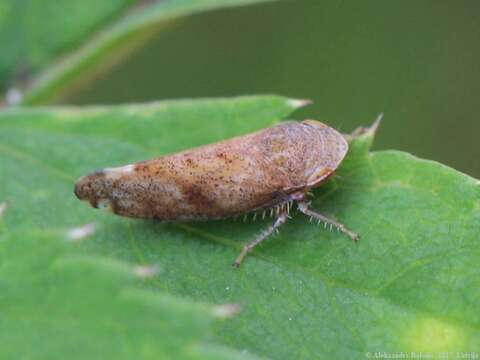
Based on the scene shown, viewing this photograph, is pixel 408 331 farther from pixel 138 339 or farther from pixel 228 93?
pixel 228 93

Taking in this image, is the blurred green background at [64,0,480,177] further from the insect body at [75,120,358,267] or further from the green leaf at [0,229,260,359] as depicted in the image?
the green leaf at [0,229,260,359]

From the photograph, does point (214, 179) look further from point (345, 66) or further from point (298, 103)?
point (345, 66)

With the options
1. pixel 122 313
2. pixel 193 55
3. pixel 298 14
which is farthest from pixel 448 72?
pixel 122 313

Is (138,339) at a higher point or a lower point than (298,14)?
lower

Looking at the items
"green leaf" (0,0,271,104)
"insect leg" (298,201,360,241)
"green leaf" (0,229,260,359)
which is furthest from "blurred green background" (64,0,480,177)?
"green leaf" (0,229,260,359)

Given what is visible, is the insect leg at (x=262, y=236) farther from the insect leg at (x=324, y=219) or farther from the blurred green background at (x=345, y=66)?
the blurred green background at (x=345, y=66)

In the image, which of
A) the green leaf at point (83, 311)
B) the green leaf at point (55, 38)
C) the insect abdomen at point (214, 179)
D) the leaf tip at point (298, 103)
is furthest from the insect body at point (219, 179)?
the green leaf at point (83, 311)

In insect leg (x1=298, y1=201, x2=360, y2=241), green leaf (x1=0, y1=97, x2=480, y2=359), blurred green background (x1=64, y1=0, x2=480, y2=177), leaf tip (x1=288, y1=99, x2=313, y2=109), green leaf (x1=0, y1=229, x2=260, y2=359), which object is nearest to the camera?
green leaf (x1=0, y1=229, x2=260, y2=359)
